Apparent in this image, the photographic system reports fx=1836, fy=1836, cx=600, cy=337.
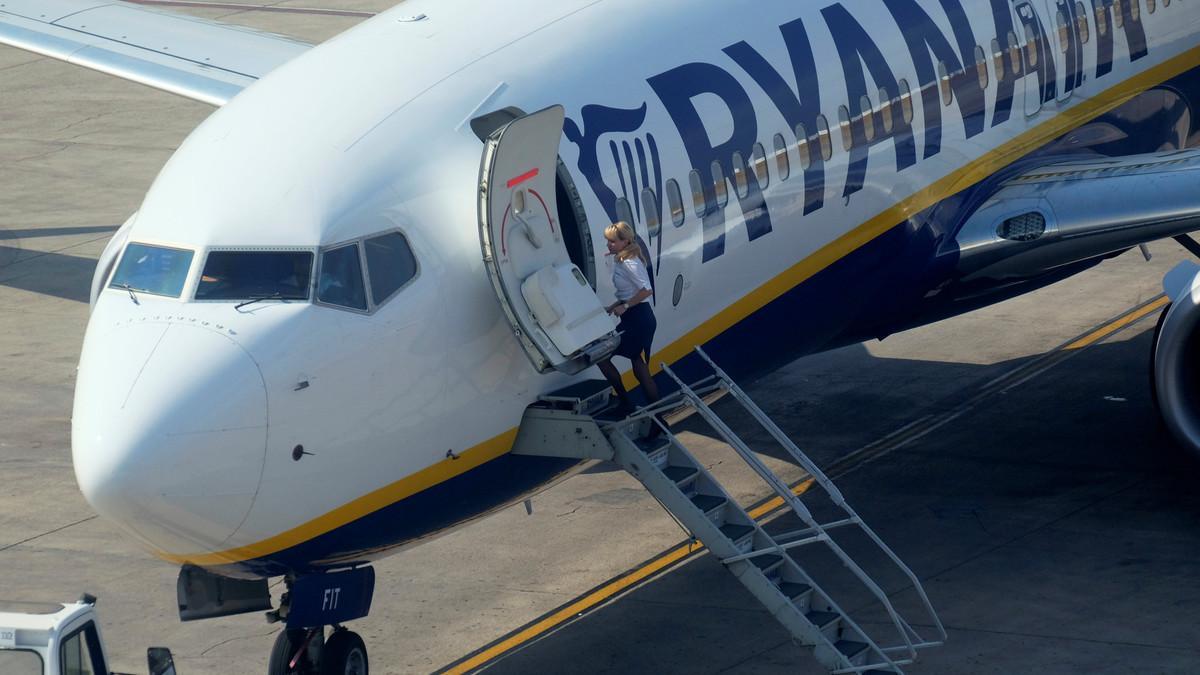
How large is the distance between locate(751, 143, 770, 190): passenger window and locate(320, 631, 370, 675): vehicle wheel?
5.66 m

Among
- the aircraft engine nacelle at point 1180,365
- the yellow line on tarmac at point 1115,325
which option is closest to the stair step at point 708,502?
the aircraft engine nacelle at point 1180,365

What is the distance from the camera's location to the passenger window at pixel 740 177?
1684 cm

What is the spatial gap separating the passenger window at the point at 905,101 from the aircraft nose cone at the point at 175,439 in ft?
27.8

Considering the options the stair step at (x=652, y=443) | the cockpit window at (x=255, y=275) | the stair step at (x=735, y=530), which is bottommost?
the stair step at (x=735, y=530)

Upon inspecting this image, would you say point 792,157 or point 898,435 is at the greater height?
point 792,157

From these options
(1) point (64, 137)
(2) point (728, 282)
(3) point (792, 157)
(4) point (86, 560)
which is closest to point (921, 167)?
(3) point (792, 157)

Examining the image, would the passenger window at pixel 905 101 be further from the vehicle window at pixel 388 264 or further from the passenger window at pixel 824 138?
the vehicle window at pixel 388 264

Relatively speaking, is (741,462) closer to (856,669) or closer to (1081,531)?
(1081,531)

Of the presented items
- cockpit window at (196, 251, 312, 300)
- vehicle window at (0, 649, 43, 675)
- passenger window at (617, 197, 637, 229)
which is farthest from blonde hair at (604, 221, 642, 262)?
vehicle window at (0, 649, 43, 675)

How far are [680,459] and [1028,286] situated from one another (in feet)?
22.1

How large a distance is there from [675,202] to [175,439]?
17.7 feet

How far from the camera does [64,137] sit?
3712 centimetres

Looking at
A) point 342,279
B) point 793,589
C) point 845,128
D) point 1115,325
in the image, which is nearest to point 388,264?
point 342,279

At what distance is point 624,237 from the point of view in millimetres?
14945
